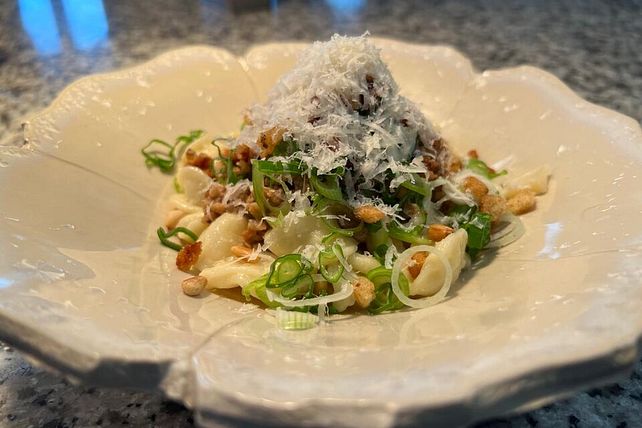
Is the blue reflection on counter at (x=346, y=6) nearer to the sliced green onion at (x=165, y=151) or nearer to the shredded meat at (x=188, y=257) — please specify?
the sliced green onion at (x=165, y=151)

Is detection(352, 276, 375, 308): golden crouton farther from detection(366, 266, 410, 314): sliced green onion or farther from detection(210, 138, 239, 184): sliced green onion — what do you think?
detection(210, 138, 239, 184): sliced green onion

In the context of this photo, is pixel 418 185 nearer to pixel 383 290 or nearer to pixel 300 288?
pixel 383 290

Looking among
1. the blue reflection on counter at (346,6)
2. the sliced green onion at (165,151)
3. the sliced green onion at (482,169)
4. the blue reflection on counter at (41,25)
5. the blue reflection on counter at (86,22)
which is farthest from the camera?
the blue reflection on counter at (346,6)

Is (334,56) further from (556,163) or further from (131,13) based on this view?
(131,13)

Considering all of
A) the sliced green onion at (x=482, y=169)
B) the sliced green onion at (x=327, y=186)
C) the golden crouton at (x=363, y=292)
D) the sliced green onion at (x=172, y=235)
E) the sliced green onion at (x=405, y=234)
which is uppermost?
the sliced green onion at (x=327, y=186)

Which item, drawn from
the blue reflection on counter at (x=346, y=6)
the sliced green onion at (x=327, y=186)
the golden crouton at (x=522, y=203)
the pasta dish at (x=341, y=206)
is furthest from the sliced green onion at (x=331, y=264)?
the blue reflection on counter at (x=346, y=6)

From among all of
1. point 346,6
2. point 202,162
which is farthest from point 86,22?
point 202,162

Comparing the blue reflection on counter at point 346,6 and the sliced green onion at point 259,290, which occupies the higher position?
the blue reflection on counter at point 346,6

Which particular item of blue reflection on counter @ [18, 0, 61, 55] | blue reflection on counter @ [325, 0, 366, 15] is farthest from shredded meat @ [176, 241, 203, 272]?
blue reflection on counter @ [325, 0, 366, 15]
